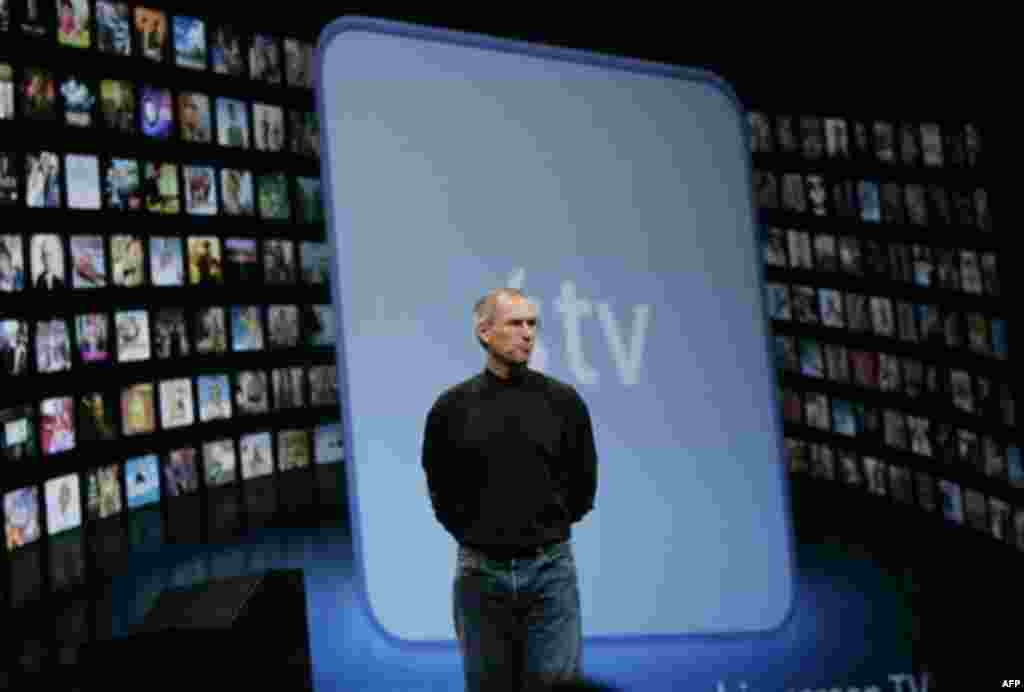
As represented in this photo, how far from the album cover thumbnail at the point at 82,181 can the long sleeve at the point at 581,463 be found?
403 centimetres

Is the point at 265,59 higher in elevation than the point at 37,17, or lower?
higher

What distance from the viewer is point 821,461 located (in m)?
6.26

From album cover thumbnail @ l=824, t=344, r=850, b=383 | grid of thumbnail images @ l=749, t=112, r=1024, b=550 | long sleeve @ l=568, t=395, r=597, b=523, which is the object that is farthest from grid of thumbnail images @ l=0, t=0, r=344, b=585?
long sleeve @ l=568, t=395, r=597, b=523

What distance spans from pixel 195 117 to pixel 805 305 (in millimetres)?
3462

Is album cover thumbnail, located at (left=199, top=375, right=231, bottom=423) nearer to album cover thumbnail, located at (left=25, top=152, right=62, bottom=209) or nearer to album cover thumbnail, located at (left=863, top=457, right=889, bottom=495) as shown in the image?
album cover thumbnail, located at (left=25, top=152, right=62, bottom=209)

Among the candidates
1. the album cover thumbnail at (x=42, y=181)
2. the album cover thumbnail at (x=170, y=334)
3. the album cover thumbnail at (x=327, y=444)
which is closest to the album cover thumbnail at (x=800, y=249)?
the album cover thumbnail at (x=327, y=444)

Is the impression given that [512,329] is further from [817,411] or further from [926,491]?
[817,411]

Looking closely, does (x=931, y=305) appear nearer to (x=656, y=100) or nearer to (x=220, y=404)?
(x=656, y=100)

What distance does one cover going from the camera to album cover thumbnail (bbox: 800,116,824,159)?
5926 mm

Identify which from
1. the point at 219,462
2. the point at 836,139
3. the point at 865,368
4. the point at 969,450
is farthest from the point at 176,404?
the point at 969,450

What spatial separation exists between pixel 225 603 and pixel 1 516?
3985mm

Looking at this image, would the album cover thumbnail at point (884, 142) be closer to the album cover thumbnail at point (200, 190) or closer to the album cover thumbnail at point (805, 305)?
the album cover thumbnail at point (805, 305)

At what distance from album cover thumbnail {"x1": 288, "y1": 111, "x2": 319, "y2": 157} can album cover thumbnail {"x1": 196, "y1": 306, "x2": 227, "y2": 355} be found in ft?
3.71

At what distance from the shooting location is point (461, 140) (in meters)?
3.44
